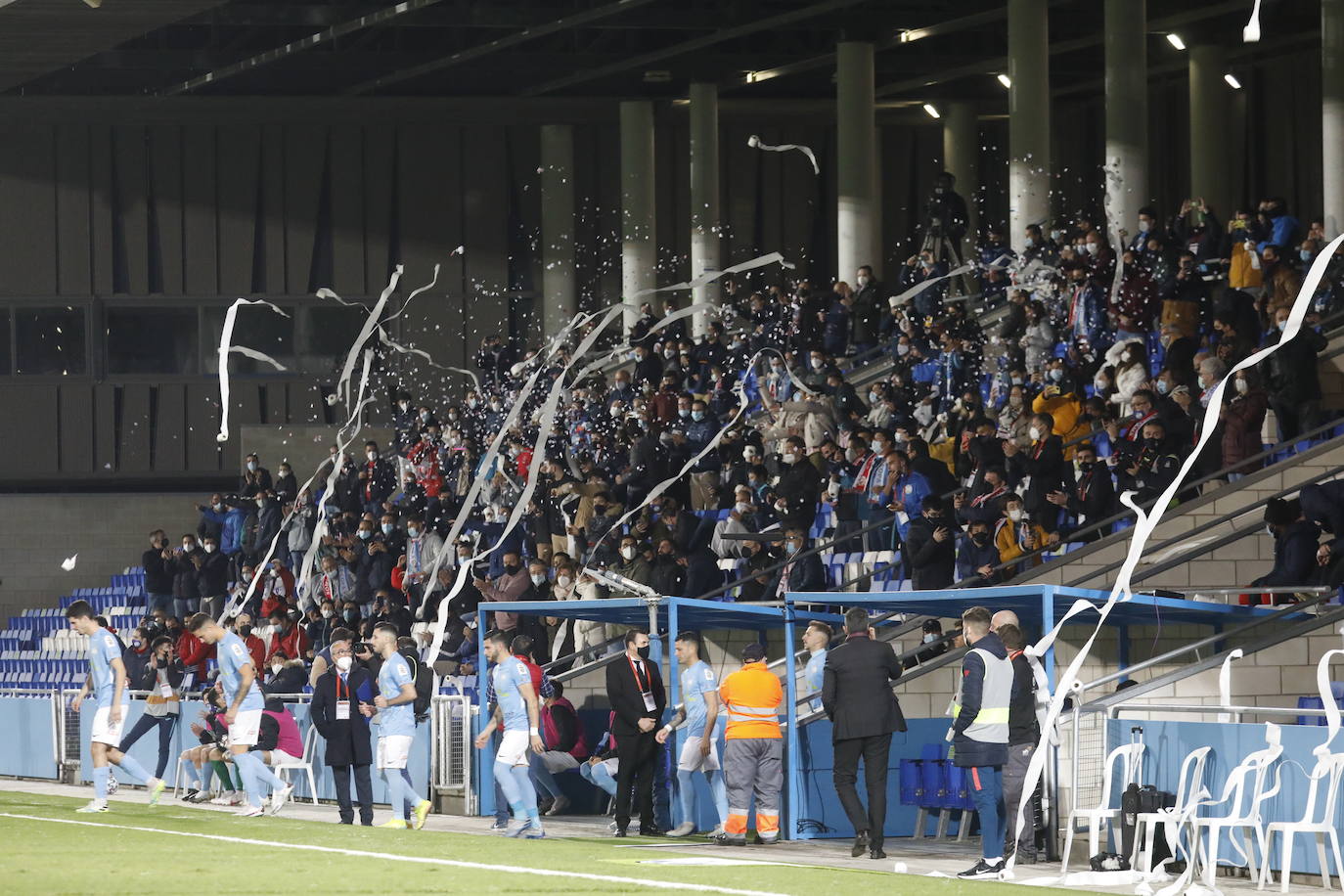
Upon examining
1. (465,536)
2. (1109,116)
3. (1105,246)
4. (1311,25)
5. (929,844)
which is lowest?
(929,844)

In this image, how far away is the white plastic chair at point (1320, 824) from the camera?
12.4m

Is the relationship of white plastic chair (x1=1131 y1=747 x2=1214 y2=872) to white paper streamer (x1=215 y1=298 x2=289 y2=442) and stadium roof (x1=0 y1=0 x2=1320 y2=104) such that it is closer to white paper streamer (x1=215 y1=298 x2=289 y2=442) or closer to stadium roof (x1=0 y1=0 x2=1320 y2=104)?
white paper streamer (x1=215 y1=298 x2=289 y2=442)

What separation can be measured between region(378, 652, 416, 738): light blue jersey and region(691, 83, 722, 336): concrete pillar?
2226 centimetres

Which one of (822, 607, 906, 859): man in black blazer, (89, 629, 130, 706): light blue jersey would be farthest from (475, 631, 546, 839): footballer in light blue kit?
(89, 629, 130, 706): light blue jersey

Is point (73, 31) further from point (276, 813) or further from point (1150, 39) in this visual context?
point (1150, 39)

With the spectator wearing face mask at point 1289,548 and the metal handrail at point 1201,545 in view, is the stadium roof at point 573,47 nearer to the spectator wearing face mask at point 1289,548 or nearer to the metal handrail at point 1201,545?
the metal handrail at point 1201,545

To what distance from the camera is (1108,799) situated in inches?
543

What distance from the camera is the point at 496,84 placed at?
40.4 m

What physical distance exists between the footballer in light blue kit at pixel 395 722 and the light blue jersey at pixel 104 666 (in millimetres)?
2316

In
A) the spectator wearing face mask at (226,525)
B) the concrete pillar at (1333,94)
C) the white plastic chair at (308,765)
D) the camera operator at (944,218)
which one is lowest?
the white plastic chair at (308,765)

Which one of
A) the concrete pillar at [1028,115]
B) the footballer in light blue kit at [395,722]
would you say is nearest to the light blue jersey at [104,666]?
the footballer in light blue kit at [395,722]

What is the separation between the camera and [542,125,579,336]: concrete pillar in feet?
134

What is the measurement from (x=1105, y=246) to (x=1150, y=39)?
14589 millimetres

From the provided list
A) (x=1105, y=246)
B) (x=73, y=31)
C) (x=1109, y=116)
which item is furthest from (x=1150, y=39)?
(x=73, y=31)
